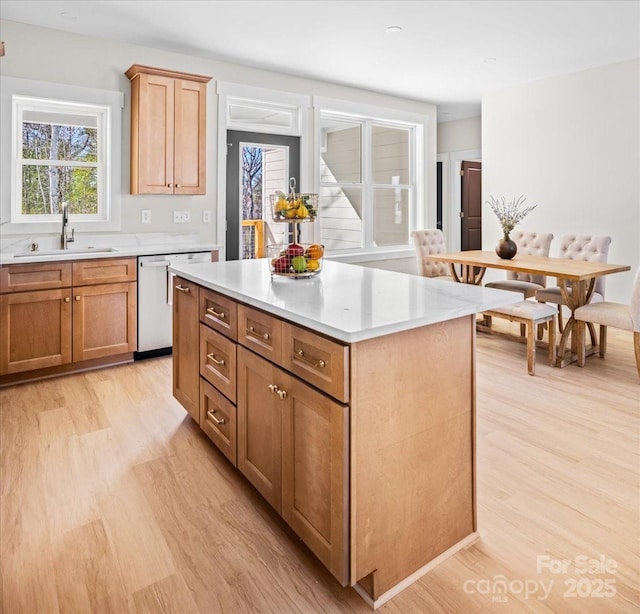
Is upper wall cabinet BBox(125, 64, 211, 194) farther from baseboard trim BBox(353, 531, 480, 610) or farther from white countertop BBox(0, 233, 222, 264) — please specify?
baseboard trim BBox(353, 531, 480, 610)

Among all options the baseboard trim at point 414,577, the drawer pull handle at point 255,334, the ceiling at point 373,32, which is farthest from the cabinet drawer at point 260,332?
the ceiling at point 373,32

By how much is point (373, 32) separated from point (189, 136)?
5.84ft

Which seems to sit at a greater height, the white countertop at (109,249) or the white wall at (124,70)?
the white wall at (124,70)

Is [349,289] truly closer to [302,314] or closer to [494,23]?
[302,314]

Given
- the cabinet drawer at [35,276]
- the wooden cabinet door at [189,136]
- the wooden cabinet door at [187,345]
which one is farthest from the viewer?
the wooden cabinet door at [189,136]

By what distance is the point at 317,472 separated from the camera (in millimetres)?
1556

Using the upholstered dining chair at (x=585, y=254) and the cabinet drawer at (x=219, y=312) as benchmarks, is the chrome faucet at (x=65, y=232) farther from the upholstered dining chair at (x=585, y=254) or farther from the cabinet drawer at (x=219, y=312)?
the upholstered dining chair at (x=585, y=254)

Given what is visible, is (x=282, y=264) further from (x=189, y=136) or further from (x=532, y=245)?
(x=532, y=245)

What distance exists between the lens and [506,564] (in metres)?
1.70

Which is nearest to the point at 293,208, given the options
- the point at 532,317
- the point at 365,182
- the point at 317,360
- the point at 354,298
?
the point at 354,298

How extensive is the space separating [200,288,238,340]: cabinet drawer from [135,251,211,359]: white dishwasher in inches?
68.2

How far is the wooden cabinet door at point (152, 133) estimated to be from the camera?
13.3 ft

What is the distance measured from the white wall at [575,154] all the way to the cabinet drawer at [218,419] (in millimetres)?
4637

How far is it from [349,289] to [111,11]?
10.0 feet
